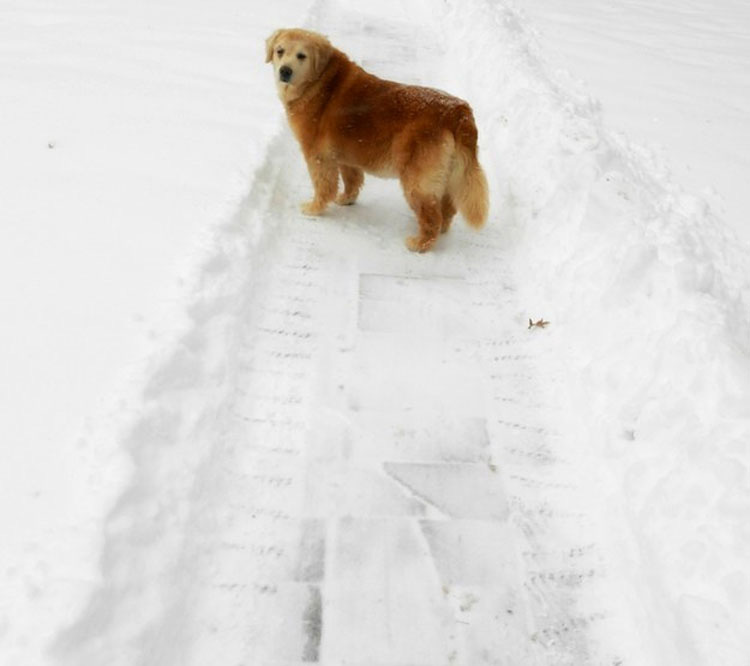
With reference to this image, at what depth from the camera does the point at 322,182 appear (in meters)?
3.53

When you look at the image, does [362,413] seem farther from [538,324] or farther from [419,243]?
[419,243]

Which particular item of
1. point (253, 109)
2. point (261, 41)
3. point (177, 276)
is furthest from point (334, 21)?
point (177, 276)

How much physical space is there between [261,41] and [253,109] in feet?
5.97

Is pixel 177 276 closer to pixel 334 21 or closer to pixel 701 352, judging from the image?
pixel 701 352

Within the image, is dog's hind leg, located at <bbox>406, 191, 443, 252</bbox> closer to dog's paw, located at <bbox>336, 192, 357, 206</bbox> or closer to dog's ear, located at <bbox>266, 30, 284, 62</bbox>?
dog's paw, located at <bbox>336, 192, 357, 206</bbox>

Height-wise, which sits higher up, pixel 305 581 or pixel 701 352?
pixel 701 352

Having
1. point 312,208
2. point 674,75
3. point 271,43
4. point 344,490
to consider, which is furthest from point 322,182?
point 674,75

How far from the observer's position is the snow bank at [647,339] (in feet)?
5.92

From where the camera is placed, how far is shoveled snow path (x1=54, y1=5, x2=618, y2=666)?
181cm

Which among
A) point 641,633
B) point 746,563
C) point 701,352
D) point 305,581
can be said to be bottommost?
point 305,581

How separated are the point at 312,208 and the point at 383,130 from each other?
25.9 inches

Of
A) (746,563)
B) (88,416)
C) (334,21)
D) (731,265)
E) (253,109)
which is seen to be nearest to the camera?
(746,563)

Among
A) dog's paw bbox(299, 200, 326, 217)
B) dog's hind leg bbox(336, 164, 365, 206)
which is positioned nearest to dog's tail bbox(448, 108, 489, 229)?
dog's hind leg bbox(336, 164, 365, 206)

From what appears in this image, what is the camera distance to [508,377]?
275 centimetres
